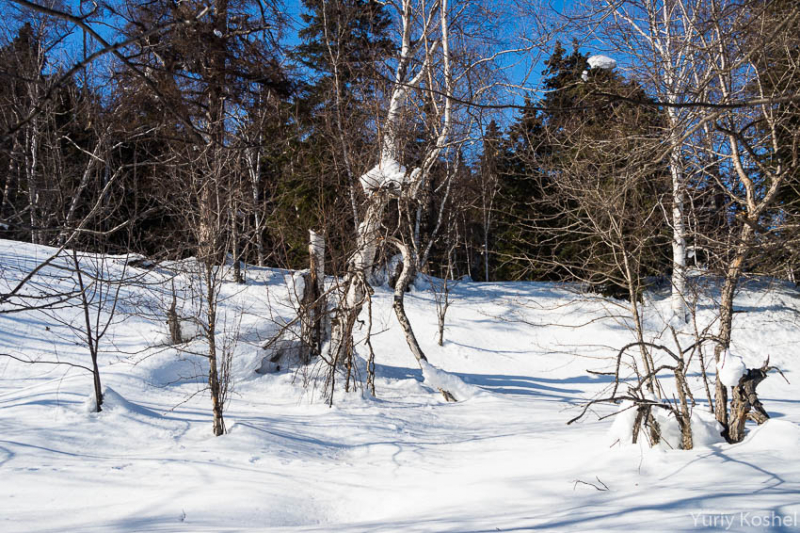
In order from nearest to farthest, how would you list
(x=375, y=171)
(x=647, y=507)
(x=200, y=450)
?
1. (x=647, y=507)
2. (x=200, y=450)
3. (x=375, y=171)

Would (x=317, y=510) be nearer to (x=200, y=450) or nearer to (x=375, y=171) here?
(x=200, y=450)

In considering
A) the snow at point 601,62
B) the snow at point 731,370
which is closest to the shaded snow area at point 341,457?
the snow at point 731,370

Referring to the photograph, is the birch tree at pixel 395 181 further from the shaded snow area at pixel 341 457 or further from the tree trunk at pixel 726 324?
the tree trunk at pixel 726 324

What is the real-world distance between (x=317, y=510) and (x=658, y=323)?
12668mm

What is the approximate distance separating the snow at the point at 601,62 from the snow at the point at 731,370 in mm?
3334

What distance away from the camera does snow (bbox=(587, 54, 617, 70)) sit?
5705 millimetres

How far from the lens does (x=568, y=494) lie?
3.36m

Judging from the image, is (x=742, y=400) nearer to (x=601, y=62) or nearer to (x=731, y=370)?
(x=731, y=370)

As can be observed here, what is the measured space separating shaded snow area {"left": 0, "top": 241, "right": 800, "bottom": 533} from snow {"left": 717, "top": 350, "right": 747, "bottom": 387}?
0.36 m

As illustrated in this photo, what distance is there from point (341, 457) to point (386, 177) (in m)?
4.09

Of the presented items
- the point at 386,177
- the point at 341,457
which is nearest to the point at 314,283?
the point at 386,177

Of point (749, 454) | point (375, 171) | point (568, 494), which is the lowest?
point (568, 494)

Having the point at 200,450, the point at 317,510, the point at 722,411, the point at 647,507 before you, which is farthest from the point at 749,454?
the point at 200,450

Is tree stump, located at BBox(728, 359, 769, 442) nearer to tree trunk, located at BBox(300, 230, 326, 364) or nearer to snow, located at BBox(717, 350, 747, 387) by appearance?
snow, located at BBox(717, 350, 747, 387)
